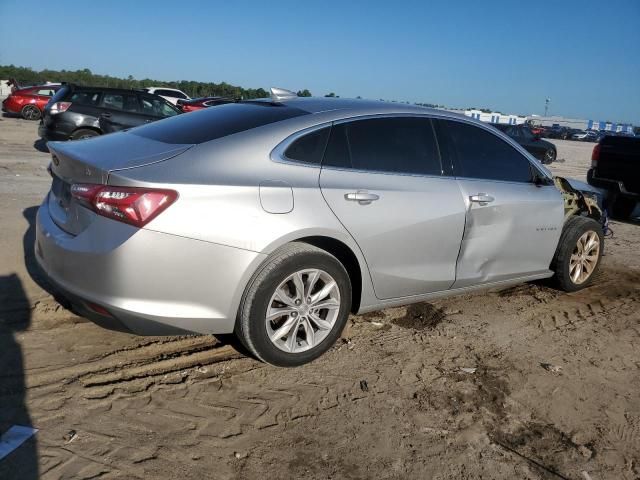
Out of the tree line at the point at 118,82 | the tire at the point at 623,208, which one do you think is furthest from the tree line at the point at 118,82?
the tire at the point at 623,208

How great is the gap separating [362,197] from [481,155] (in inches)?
53.0

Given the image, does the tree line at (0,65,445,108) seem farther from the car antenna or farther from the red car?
the car antenna

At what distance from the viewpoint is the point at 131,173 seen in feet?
9.31

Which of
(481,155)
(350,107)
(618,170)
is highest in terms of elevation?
(350,107)

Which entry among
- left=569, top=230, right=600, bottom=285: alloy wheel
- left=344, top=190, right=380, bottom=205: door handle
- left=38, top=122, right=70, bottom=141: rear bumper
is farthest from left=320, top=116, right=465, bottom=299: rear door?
left=38, top=122, right=70, bottom=141: rear bumper

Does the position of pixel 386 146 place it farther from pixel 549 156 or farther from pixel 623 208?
pixel 549 156

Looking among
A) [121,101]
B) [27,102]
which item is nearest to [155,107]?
[121,101]

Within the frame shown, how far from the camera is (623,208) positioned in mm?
9539

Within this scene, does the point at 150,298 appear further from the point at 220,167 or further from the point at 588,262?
the point at 588,262

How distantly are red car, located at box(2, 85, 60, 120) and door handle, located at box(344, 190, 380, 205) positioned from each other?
2091cm

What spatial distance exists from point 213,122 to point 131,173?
87 centimetres

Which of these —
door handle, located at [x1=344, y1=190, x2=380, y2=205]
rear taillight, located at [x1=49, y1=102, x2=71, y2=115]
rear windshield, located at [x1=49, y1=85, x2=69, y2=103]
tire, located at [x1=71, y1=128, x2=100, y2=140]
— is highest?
rear windshield, located at [x1=49, y1=85, x2=69, y2=103]

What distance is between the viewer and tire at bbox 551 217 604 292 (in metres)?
4.92

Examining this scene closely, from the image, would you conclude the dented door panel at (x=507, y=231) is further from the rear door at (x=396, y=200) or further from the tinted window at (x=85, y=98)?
the tinted window at (x=85, y=98)
